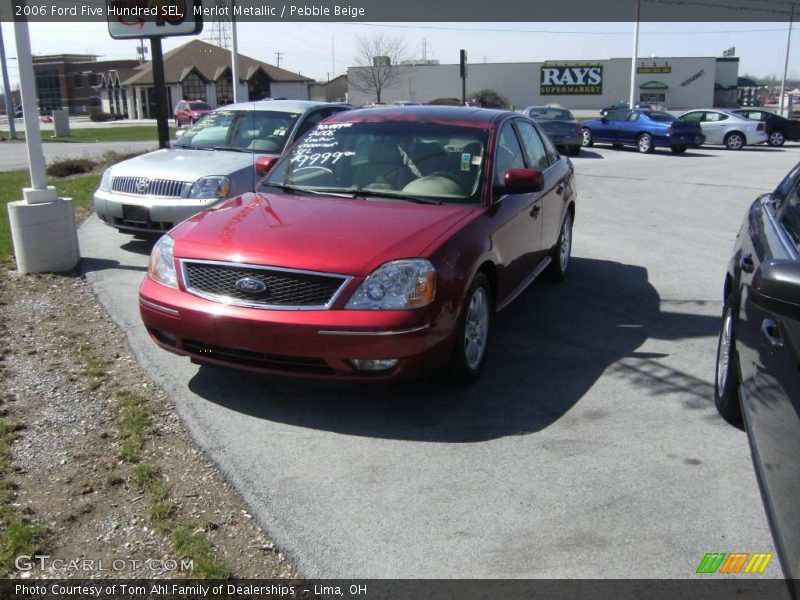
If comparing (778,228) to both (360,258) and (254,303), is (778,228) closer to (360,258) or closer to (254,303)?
(360,258)

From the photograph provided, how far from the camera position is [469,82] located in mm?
71625

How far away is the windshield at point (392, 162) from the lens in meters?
5.19

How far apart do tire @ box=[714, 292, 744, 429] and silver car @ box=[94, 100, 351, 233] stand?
5.16m

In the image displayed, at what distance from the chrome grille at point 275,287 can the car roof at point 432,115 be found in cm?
205

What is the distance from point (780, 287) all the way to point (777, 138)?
31.6 meters

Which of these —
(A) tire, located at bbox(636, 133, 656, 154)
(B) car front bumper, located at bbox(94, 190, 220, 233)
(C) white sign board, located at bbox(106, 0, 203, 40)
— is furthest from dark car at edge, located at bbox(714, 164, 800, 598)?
(A) tire, located at bbox(636, 133, 656, 154)

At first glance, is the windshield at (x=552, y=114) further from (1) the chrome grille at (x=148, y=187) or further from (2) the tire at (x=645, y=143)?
(1) the chrome grille at (x=148, y=187)

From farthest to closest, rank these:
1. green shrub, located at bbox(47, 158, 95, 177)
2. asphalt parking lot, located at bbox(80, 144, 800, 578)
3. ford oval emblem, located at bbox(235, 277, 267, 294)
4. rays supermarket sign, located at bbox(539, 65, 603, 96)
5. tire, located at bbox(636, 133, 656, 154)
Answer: rays supermarket sign, located at bbox(539, 65, 603, 96) → tire, located at bbox(636, 133, 656, 154) → green shrub, located at bbox(47, 158, 95, 177) → ford oval emblem, located at bbox(235, 277, 267, 294) → asphalt parking lot, located at bbox(80, 144, 800, 578)

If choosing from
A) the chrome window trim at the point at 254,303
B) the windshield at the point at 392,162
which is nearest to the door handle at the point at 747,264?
the windshield at the point at 392,162

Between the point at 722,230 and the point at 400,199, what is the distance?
22.8 feet

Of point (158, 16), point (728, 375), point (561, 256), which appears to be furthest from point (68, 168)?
point (728, 375)

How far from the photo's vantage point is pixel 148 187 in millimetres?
7941

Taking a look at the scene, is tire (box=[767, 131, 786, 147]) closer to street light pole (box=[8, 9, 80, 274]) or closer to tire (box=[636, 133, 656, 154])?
tire (box=[636, 133, 656, 154])

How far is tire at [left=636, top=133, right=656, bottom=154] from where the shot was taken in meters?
25.7
